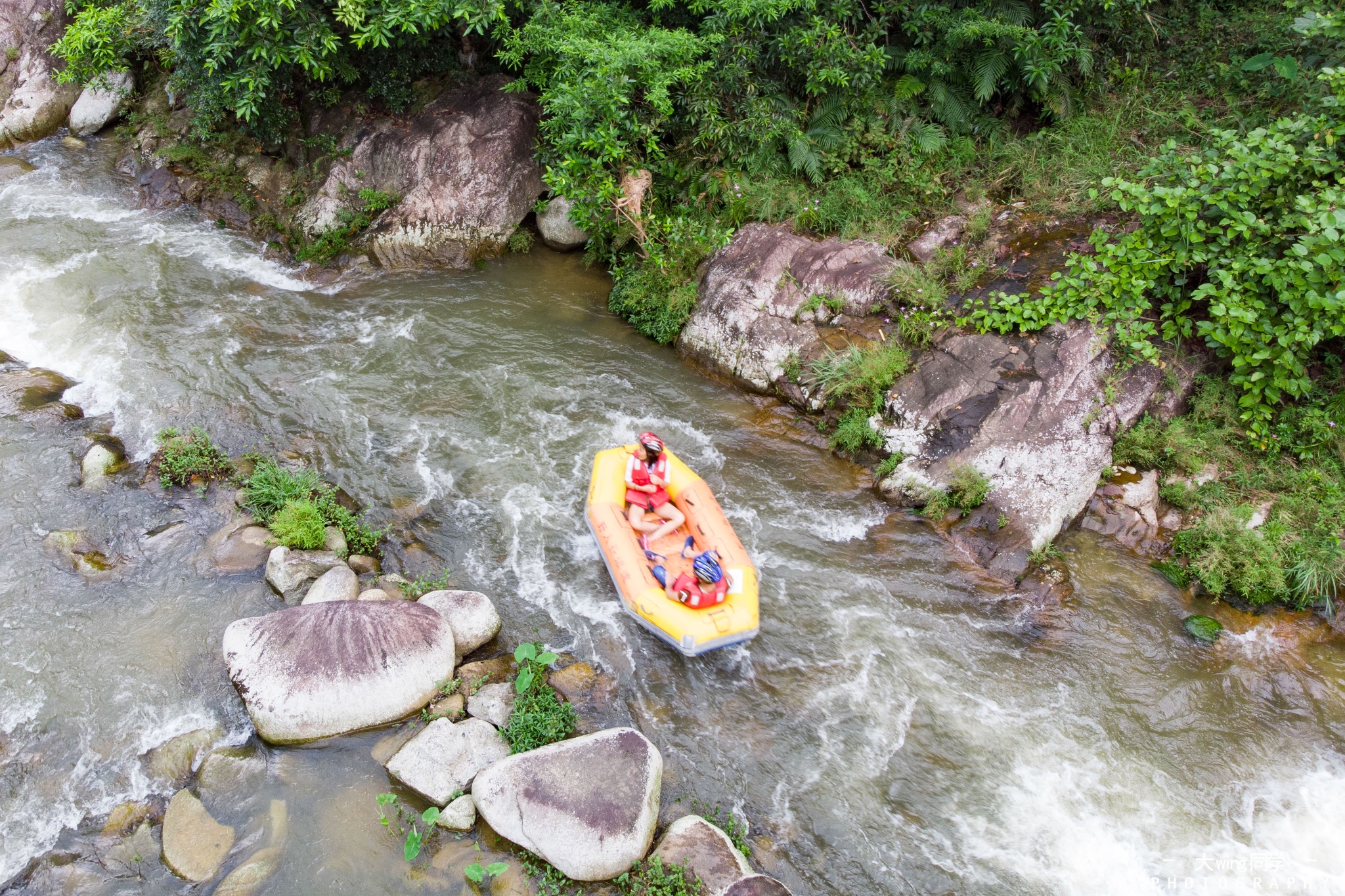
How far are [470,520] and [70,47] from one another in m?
11.1

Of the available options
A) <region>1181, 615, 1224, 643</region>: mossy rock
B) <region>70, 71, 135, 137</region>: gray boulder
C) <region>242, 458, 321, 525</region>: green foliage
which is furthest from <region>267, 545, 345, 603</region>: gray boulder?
<region>70, 71, 135, 137</region>: gray boulder

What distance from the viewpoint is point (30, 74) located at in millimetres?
→ 14086

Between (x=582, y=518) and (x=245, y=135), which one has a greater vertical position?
(x=245, y=135)

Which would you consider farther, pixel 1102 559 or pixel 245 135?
pixel 245 135

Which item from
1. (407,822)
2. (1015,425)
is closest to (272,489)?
(407,822)

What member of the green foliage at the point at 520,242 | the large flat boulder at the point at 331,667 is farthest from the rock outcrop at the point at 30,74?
the large flat boulder at the point at 331,667

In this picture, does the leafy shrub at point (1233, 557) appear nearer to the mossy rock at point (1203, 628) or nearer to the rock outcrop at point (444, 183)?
the mossy rock at point (1203, 628)

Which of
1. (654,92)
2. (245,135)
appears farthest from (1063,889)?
(245,135)

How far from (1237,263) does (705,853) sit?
26.2 ft

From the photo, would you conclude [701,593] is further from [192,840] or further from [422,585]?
[192,840]

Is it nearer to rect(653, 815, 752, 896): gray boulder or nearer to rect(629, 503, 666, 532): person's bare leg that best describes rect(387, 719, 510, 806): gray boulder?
rect(653, 815, 752, 896): gray boulder

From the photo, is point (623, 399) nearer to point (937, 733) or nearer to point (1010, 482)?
point (1010, 482)

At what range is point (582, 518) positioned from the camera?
8.43m

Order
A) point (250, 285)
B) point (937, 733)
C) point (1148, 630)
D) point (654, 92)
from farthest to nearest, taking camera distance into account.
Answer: point (250, 285) < point (654, 92) < point (1148, 630) < point (937, 733)
